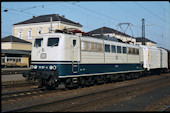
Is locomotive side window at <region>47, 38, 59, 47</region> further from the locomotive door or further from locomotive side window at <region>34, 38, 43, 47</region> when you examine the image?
the locomotive door

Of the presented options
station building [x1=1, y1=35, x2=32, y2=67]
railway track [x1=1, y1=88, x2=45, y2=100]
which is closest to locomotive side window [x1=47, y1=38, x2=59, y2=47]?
railway track [x1=1, y1=88, x2=45, y2=100]

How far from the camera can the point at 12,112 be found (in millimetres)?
8234

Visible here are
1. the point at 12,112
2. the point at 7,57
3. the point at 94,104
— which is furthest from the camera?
the point at 7,57

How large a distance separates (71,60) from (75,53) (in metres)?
0.61

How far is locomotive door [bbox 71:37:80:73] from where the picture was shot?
14.2m

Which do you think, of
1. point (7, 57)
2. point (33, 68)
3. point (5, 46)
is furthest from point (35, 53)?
point (5, 46)

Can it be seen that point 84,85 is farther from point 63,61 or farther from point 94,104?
point 94,104

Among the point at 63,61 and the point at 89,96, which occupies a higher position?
the point at 63,61

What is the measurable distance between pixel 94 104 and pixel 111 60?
28.8ft

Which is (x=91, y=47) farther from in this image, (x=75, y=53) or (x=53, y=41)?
(x=53, y=41)

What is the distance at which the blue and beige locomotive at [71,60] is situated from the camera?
1345 cm

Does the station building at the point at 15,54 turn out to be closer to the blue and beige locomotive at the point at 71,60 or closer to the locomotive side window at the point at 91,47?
the blue and beige locomotive at the point at 71,60

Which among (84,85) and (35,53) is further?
(84,85)

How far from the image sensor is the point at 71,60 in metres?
14.0
